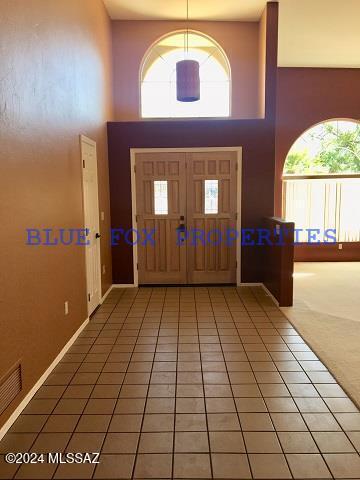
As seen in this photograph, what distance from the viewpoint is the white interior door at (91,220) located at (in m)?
4.21

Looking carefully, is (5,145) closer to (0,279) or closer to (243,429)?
(0,279)

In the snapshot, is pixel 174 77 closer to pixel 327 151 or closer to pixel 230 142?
pixel 230 142

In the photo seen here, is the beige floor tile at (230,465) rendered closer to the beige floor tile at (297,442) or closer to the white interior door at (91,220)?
the beige floor tile at (297,442)

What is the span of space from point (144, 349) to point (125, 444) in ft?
4.33

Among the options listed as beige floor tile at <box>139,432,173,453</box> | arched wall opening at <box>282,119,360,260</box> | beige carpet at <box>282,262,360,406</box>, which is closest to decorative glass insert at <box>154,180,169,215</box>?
beige carpet at <box>282,262,360,406</box>

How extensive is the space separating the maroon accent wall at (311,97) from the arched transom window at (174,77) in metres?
1.68

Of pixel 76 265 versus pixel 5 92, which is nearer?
pixel 5 92

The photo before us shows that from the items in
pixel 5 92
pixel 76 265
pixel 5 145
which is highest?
pixel 5 92

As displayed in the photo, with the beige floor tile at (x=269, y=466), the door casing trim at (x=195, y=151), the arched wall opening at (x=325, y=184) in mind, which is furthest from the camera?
the arched wall opening at (x=325, y=184)

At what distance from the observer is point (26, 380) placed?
2.60m

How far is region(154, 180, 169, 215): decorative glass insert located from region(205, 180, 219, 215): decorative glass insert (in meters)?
0.58

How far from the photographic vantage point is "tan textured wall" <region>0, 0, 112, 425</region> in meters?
2.35

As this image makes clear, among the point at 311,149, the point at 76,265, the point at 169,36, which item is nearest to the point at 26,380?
the point at 76,265

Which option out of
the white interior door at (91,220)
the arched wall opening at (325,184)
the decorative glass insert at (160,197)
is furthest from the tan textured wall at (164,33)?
the arched wall opening at (325,184)
